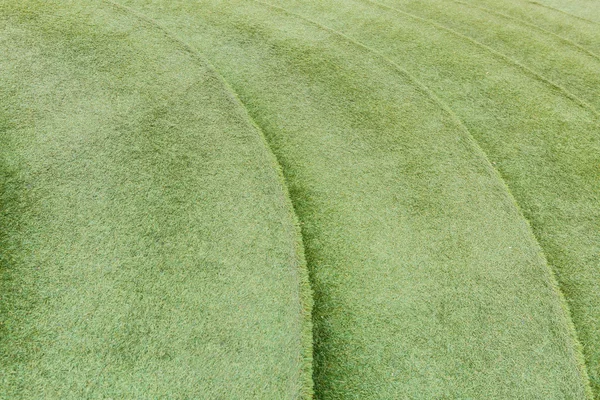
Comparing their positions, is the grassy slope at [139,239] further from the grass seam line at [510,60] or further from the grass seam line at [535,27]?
the grass seam line at [535,27]

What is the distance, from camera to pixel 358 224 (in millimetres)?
7492

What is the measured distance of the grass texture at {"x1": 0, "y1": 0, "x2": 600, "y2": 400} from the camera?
5.78m

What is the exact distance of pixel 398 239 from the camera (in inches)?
288

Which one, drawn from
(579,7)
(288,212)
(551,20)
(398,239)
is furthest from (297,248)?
(579,7)

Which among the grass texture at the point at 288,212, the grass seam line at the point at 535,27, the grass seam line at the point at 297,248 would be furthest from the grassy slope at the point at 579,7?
the grass seam line at the point at 297,248

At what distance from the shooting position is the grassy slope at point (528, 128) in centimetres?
720

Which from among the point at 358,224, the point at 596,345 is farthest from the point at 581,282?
the point at 358,224

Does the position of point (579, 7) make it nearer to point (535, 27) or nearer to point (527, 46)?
point (535, 27)

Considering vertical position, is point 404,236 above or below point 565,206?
below

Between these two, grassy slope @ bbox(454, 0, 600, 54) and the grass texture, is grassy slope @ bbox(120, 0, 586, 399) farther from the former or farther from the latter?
grassy slope @ bbox(454, 0, 600, 54)

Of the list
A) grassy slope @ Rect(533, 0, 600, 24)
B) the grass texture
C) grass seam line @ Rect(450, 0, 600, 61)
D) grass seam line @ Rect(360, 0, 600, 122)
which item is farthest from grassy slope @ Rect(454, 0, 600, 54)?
grass seam line @ Rect(360, 0, 600, 122)

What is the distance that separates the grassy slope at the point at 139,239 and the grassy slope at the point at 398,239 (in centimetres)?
51

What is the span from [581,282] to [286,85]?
676cm

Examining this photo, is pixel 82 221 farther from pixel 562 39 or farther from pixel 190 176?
pixel 562 39
